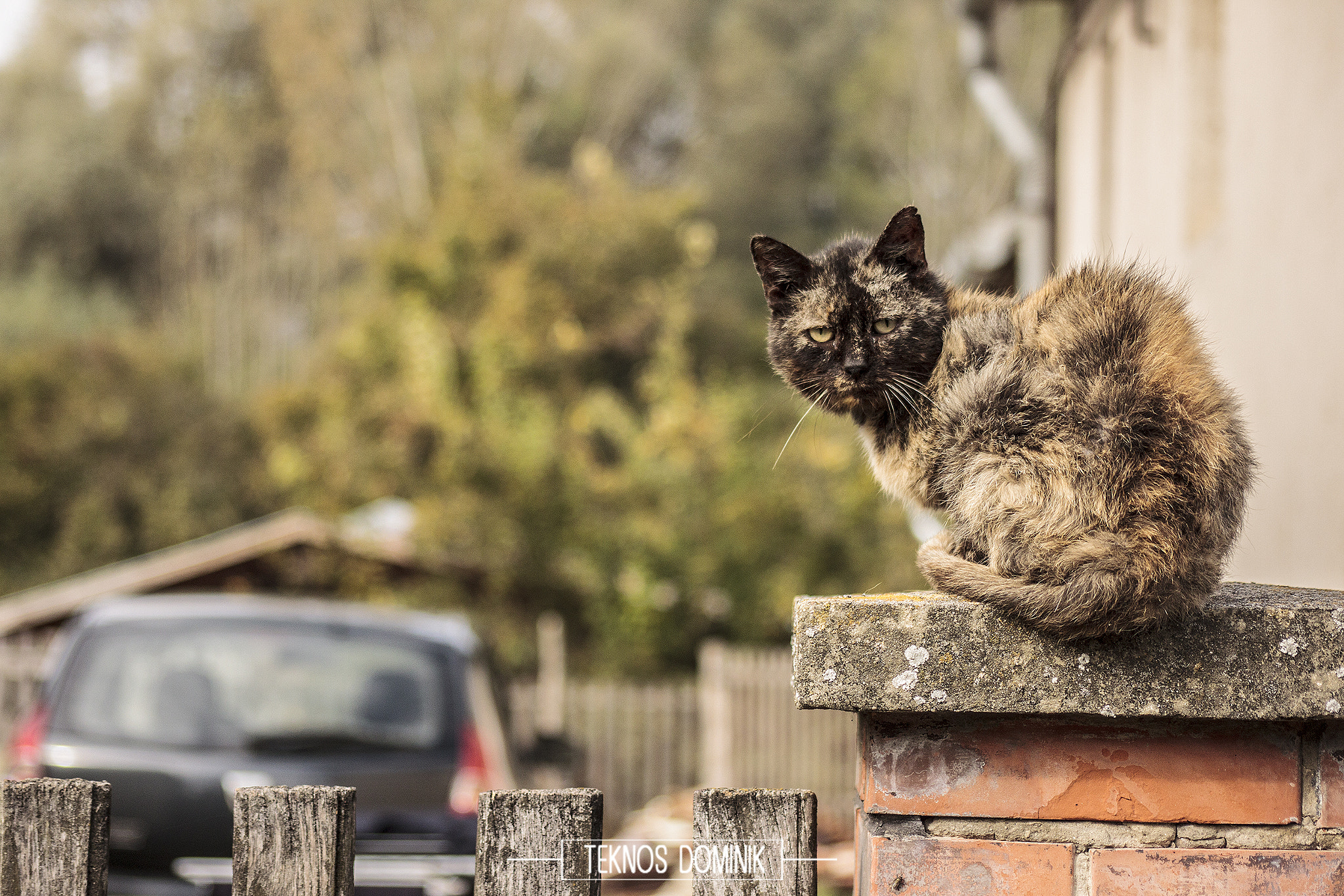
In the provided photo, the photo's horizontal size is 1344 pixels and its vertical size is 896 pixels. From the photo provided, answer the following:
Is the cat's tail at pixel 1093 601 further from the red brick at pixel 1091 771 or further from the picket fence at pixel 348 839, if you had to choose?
the picket fence at pixel 348 839

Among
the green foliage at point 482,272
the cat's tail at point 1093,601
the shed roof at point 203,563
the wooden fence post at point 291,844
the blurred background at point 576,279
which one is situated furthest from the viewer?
the green foliage at point 482,272

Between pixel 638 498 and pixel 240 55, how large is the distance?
21557 millimetres

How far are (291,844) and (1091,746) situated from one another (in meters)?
0.96

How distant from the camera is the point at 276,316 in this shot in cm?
2948

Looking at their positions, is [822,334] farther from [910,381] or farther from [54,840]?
[54,840]

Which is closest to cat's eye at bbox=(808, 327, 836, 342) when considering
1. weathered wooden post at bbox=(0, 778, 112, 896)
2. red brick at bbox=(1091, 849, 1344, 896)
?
red brick at bbox=(1091, 849, 1344, 896)

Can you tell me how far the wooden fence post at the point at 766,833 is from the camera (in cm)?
134

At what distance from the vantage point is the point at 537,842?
1.34 meters

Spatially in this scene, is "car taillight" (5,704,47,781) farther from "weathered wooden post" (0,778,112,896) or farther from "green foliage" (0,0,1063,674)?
"green foliage" (0,0,1063,674)

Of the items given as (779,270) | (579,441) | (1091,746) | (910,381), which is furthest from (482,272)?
(1091,746)

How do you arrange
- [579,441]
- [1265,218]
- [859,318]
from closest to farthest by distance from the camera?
[859,318] < [1265,218] < [579,441]

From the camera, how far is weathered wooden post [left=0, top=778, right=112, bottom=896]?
54.8 inches

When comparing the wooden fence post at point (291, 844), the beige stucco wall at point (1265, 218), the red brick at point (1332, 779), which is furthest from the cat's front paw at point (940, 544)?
the wooden fence post at point (291, 844)

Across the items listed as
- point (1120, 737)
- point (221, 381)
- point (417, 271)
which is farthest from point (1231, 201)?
point (221, 381)
